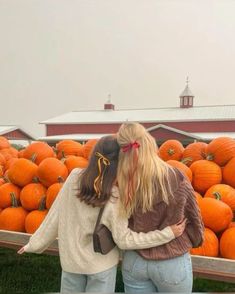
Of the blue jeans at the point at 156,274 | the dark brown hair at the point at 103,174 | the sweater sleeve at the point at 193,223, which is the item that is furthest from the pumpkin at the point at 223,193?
the dark brown hair at the point at 103,174

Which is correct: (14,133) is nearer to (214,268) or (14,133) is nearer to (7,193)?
(7,193)

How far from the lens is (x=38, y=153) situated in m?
4.60

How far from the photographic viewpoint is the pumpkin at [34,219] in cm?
372

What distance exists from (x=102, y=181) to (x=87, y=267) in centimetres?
58

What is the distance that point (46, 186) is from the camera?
4035 mm

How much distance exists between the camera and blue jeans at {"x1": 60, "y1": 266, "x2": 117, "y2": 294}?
2275mm

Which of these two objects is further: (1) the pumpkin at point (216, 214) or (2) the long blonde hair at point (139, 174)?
(1) the pumpkin at point (216, 214)

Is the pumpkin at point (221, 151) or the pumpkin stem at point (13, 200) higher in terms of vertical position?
the pumpkin at point (221, 151)

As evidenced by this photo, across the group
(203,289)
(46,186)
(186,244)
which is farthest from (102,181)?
(203,289)

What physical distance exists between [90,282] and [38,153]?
8.45 ft

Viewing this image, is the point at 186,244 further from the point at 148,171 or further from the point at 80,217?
the point at 80,217

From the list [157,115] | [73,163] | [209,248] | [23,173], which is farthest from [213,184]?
[157,115]

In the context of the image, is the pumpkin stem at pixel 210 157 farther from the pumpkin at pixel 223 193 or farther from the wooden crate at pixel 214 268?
the wooden crate at pixel 214 268

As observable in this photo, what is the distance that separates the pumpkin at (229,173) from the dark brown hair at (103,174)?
1.93 m
